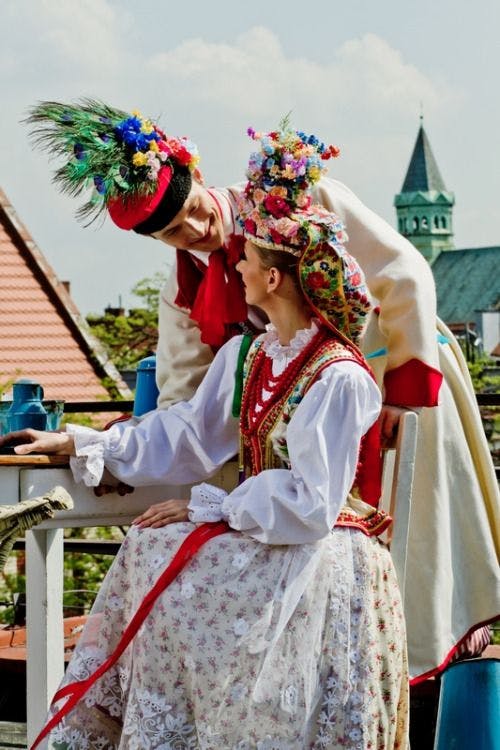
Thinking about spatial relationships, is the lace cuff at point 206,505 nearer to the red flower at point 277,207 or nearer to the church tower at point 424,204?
the red flower at point 277,207

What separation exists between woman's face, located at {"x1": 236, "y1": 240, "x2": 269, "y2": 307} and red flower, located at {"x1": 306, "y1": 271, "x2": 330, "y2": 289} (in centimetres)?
11

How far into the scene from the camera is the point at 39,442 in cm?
337

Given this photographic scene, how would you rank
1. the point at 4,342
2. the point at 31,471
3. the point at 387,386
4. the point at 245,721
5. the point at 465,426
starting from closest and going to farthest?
the point at 245,721, the point at 31,471, the point at 387,386, the point at 465,426, the point at 4,342

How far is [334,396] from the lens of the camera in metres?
3.02

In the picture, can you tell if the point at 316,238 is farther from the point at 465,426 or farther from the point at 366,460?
the point at 465,426

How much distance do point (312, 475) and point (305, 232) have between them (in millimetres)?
565

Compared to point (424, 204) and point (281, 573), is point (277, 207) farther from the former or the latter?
point (424, 204)

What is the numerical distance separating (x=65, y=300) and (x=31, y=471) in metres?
15.0

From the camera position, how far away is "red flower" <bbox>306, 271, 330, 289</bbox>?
3152 millimetres

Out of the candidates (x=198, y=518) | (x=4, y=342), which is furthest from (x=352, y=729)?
(x=4, y=342)

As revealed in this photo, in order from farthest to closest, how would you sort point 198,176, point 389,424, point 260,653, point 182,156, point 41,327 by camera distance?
point 41,327 < point 198,176 < point 182,156 < point 389,424 < point 260,653

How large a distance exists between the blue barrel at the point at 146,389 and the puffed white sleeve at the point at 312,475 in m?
0.96

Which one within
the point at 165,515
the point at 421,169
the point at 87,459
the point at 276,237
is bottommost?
the point at 165,515

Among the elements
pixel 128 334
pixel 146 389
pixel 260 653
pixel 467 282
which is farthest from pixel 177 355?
pixel 467 282
